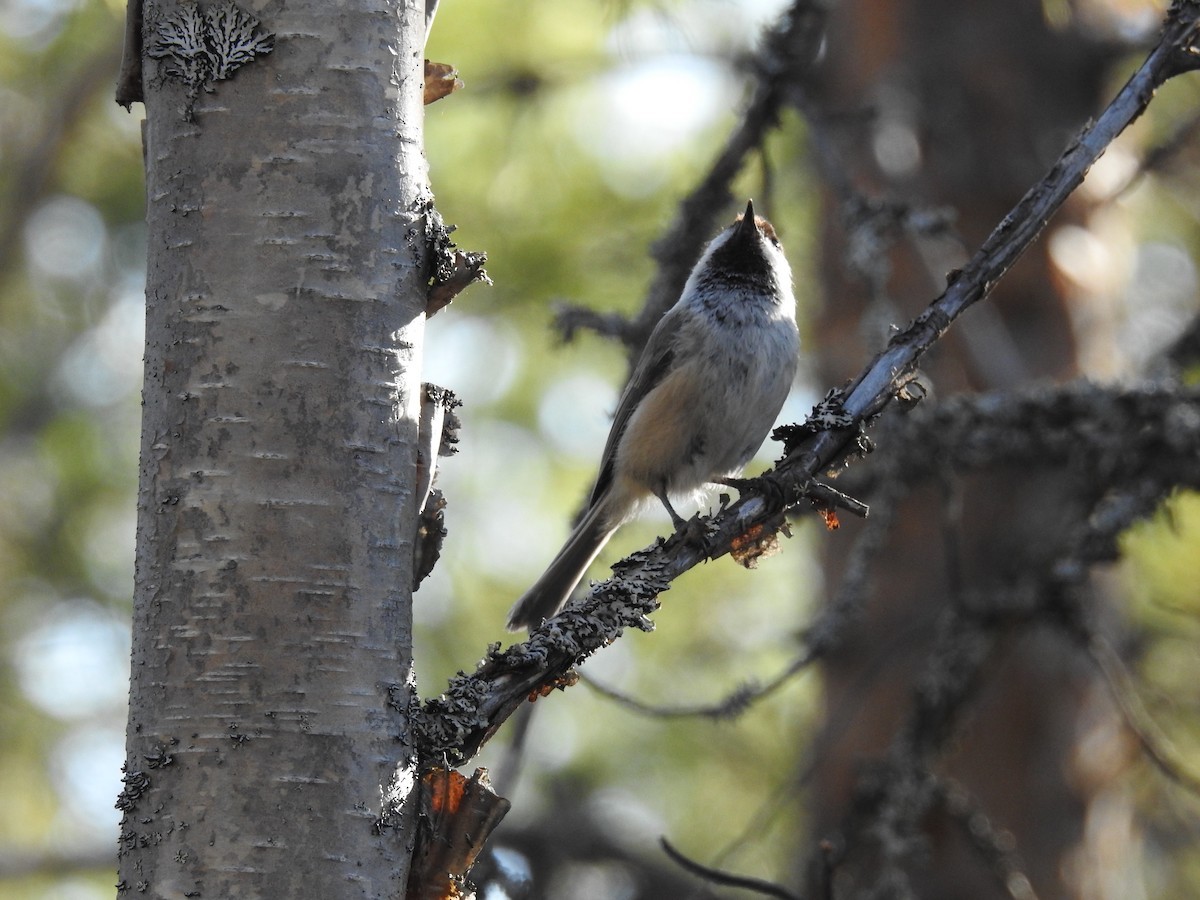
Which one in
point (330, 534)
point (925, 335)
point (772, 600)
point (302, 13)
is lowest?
point (330, 534)

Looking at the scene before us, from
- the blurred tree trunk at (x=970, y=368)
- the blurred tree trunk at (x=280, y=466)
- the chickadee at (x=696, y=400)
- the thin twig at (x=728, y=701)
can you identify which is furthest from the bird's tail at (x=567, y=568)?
the blurred tree trunk at (x=280, y=466)

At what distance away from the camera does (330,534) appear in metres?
1.64

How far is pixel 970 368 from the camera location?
4680 millimetres

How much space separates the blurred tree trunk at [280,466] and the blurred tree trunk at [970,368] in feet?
8.16

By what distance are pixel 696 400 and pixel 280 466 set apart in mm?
2080

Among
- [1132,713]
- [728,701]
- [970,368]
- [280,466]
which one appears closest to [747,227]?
[970,368]

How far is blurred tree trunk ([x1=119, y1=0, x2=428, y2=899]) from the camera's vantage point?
1550 mm

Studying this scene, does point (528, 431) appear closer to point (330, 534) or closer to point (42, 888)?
point (42, 888)

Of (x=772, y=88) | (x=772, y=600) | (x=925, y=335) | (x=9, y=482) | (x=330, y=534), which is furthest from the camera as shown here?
(x=772, y=600)

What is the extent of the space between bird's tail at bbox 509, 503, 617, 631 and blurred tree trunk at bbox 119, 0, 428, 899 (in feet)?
5.74

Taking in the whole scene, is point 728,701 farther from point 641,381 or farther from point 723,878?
point 641,381

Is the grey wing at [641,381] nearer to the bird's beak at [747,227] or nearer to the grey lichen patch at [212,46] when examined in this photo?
the bird's beak at [747,227]

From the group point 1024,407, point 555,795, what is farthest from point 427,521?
point 555,795

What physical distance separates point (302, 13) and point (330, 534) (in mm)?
756
